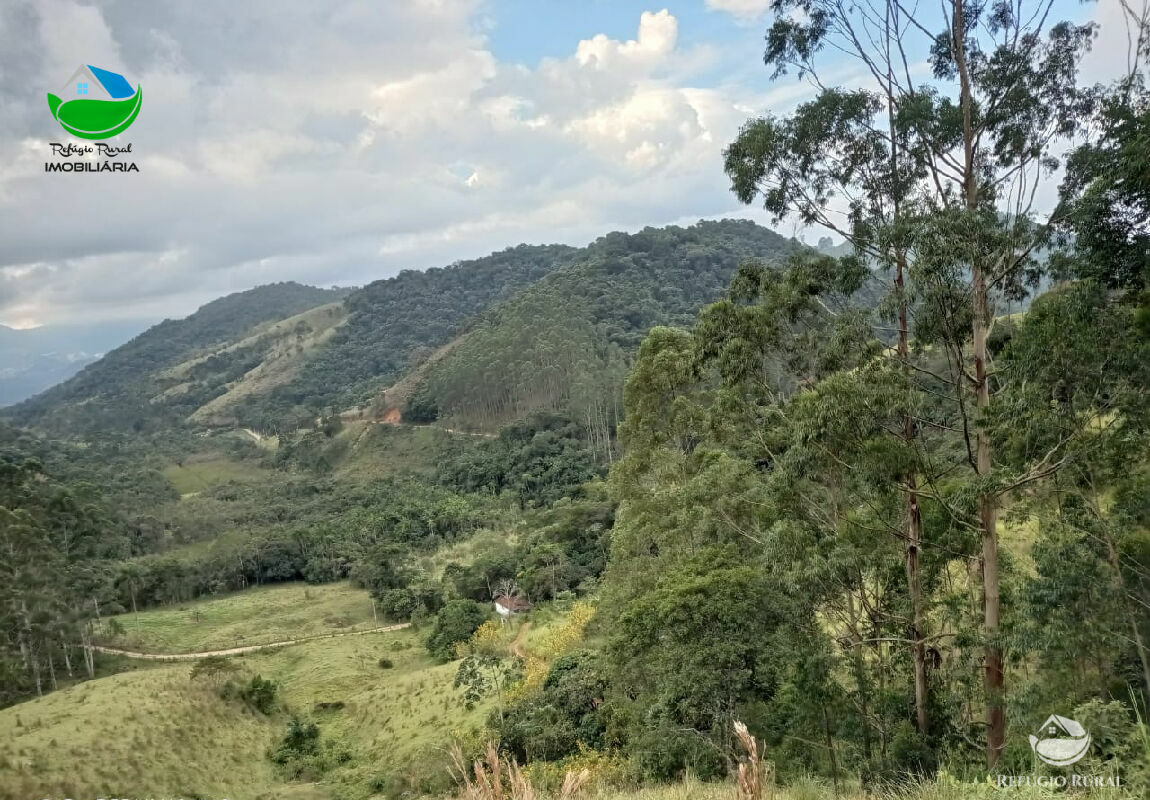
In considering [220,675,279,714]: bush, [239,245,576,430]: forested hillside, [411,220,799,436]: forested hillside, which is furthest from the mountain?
[220,675,279,714]: bush

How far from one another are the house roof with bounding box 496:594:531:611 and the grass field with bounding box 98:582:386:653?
10.1 metres

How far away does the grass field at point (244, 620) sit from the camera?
36625 millimetres

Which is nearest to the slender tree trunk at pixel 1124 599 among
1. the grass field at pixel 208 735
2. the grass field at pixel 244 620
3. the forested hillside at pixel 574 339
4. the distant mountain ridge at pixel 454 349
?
the distant mountain ridge at pixel 454 349

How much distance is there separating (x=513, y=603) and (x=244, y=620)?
18794mm

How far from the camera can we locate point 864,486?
945 cm

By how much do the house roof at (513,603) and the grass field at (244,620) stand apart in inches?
397

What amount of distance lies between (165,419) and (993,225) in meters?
143

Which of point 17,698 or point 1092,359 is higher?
point 1092,359

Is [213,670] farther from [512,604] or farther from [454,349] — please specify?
[454,349]

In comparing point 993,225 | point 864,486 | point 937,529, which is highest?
point 993,225

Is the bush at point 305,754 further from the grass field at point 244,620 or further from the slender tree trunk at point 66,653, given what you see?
the slender tree trunk at point 66,653

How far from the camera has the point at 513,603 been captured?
33406 mm

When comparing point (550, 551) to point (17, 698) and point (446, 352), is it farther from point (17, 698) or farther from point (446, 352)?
point (446, 352)

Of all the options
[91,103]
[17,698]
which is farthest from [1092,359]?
[17,698]
